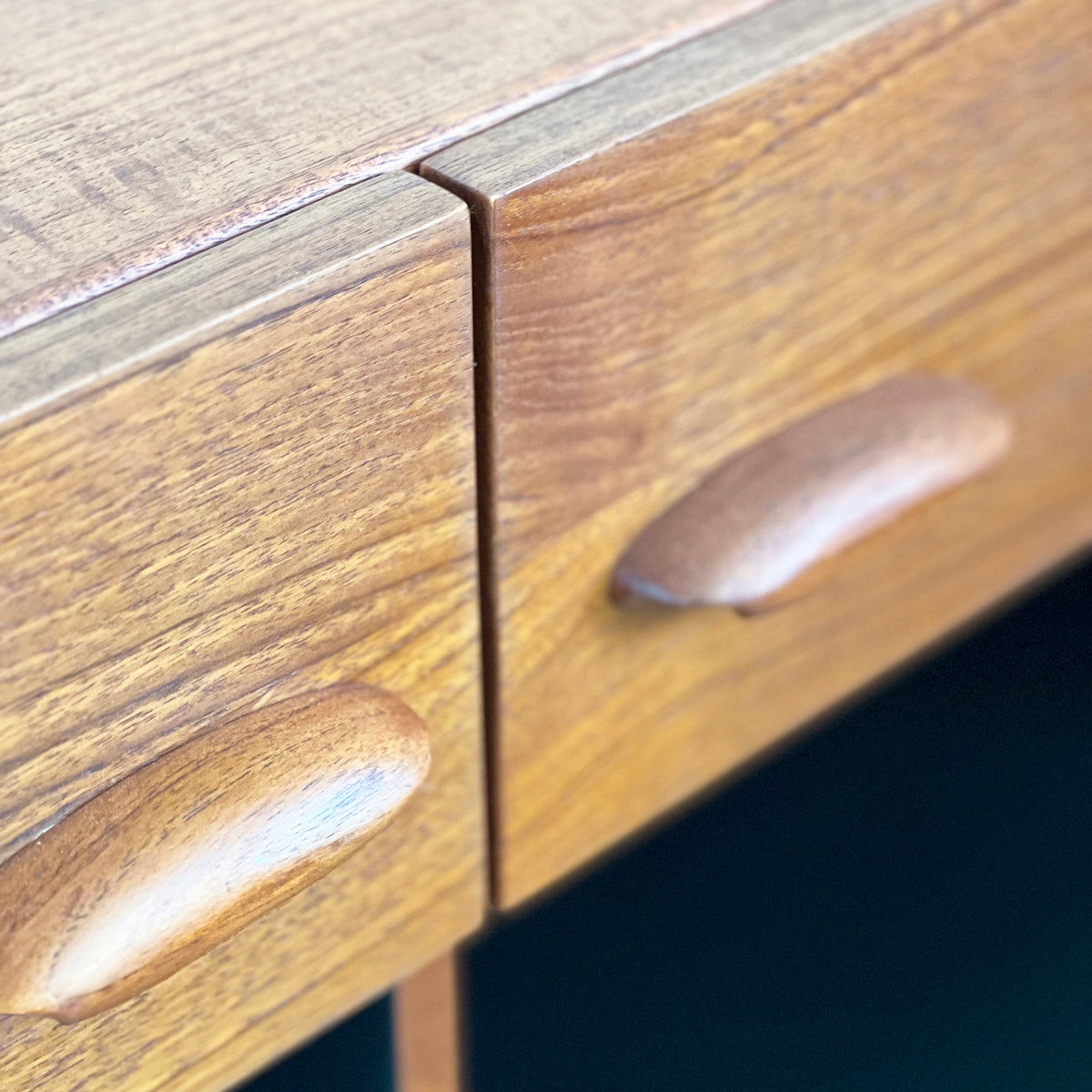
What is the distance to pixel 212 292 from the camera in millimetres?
226

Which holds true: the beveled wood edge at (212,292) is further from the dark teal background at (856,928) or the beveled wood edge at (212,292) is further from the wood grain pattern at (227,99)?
the dark teal background at (856,928)

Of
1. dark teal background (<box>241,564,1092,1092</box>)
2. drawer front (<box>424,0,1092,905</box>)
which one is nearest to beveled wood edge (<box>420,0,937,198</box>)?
drawer front (<box>424,0,1092,905</box>)

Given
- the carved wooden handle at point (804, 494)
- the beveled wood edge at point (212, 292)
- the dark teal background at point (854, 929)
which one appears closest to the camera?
the beveled wood edge at point (212, 292)

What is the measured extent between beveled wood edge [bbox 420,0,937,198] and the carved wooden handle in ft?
0.29

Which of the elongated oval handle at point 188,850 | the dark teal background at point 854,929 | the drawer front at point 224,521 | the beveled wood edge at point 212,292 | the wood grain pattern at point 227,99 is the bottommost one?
the dark teal background at point 854,929

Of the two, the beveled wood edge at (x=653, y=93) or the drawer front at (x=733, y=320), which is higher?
the beveled wood edge at (x=653, y=93)

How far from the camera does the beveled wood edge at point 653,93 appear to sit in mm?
253

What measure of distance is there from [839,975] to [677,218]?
0.25 metres

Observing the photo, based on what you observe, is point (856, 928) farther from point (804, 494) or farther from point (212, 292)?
point (212, 292)

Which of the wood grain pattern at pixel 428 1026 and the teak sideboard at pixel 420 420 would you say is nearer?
the teak sideboard at pixel 420 420

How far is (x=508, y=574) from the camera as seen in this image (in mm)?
→ 301

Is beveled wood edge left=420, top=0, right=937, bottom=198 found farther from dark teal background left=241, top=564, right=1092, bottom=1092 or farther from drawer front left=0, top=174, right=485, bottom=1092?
dark teal background left=241, top=564, right=1092, bottom=1092

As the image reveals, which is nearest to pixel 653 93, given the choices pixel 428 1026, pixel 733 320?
pixel 733 320

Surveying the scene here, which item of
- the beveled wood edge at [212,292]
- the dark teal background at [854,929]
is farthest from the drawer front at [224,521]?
the dark teal background at [854,929]
